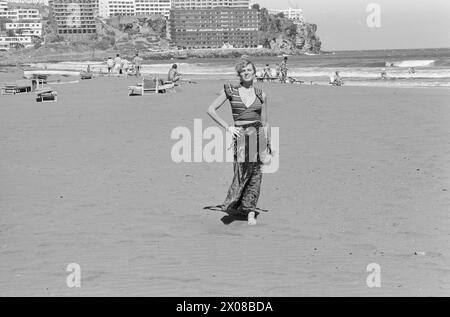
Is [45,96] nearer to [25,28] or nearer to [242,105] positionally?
[242,105]

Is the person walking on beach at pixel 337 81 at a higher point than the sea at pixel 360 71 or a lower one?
higher

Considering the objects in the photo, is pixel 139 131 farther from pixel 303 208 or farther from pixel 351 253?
pixel 351 253

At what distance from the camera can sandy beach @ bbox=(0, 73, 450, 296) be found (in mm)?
5242

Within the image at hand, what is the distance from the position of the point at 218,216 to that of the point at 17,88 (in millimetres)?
21311

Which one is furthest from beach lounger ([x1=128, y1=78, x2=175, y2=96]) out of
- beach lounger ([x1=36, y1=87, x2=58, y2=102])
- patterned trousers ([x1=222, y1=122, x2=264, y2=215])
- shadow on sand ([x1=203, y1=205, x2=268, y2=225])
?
patterned trousers ([x1=222, y1=122, x2=264, y2=215])

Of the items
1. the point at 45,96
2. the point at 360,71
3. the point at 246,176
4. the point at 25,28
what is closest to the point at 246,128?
the point at 246,176

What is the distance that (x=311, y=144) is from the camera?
38.5 feet

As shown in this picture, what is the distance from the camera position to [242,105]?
22.2 ft

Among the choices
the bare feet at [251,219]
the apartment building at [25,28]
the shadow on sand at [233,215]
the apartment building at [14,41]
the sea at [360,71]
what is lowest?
the sea at [360,71]

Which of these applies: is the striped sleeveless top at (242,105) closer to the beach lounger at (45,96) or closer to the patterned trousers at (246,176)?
the patterned trousers at (246,176)

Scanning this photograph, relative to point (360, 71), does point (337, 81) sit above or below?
above

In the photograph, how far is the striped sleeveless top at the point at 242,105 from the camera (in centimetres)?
675

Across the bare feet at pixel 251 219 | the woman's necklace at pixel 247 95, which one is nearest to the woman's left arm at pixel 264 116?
the woman's necklace at pixel 247 95

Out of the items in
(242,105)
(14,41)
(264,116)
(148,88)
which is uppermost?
(14,41)
